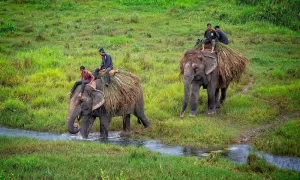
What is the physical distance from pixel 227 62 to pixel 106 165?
26.1 feet

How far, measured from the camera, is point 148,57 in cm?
2317

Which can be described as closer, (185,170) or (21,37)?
(185,170)

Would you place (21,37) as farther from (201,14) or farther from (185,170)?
(185,170)

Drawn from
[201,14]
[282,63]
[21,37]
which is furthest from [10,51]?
[201,14]

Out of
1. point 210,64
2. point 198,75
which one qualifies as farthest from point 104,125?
point 210,64

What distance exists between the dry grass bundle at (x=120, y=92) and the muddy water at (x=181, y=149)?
3.04 ft

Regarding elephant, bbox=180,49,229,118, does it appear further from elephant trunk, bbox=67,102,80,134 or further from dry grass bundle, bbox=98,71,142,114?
elephant trunk, bbox=67,102,80,134

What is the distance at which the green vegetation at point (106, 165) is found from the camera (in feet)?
34.2

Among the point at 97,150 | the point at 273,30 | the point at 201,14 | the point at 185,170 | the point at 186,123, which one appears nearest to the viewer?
the point at 185,170

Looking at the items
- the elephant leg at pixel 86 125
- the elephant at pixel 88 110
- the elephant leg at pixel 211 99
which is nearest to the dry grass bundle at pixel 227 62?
the elephant leg at pixel 211 99

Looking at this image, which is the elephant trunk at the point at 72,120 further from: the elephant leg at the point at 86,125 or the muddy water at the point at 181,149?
the muddy water at the point at 181,149

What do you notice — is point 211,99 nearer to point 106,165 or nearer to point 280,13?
point 106,165

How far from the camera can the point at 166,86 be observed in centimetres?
1953

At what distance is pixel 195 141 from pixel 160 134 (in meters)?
1.15
